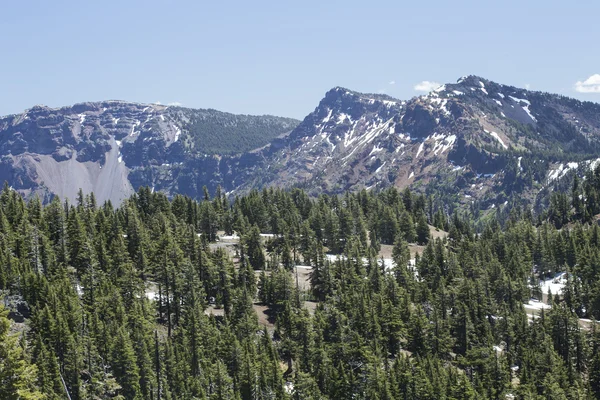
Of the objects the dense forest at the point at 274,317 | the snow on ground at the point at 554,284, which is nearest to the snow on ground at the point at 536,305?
the dense forest at the point at 274,317

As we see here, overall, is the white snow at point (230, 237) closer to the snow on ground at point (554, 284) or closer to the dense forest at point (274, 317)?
the dense forest at point (274, 317)

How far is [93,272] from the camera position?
321 ft

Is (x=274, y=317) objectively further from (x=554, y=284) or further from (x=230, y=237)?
(x=554, y=284)

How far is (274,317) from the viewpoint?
113250 mm

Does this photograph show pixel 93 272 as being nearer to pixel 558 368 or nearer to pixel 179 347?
pixel 179 347

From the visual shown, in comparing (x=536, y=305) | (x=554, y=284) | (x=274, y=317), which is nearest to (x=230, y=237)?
(x=274, y=317)

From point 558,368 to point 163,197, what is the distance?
120 meters

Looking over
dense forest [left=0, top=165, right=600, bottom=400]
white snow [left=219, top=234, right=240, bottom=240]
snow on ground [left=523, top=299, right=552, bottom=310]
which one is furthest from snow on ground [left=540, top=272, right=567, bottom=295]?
white snow [left=219, top=234, right=240, bottom=240]

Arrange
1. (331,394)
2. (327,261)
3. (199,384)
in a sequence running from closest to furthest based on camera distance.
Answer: (199,384)
(331,394)
(327,261)

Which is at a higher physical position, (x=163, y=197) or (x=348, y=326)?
(x=163, y=197)

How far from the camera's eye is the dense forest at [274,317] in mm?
79938

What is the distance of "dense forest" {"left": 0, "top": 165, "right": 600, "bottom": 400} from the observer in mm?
79938

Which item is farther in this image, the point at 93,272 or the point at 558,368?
the point at 93,272

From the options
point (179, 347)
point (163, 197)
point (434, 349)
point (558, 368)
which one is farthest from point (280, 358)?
point (163, 197)
